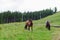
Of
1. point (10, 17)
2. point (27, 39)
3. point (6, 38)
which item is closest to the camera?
point (6, 38)

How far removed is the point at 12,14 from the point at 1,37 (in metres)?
137

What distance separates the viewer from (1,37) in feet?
40.9

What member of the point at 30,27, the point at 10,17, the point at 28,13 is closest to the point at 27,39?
the point at 30,27

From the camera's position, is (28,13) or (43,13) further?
(28,13)

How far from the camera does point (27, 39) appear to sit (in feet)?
43.3

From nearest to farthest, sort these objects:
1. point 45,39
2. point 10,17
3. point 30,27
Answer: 1. point 45,39
2. point 30,27
3. point 10,17

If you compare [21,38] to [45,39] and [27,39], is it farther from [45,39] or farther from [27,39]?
[45,39]

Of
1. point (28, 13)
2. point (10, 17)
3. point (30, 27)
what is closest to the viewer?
point (30, 27)

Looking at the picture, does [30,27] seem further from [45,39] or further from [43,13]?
[43,13]

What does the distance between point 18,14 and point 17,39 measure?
137620 mm

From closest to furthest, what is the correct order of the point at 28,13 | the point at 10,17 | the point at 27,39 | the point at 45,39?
1. the point at 27,39
2. the point at 45,39
3. the point at 10,17
4. the point at 28,13

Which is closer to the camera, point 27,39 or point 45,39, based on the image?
point 27,39

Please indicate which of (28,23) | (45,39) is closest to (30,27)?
(28,23)

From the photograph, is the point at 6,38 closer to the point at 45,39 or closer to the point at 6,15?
the point at 45,39
